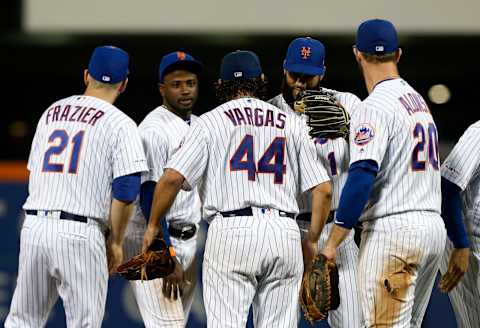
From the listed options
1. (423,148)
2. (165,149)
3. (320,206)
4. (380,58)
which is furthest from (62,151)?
(423,148)

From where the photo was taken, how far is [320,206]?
547 cm

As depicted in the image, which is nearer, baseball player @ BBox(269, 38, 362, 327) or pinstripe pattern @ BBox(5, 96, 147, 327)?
pinstripe pattern @ BBox(5, 96, 147, 327)

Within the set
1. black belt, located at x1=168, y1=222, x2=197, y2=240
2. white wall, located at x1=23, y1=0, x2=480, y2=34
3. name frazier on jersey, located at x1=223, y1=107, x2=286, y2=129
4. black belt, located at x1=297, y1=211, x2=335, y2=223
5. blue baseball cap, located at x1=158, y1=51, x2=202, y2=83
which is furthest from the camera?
white wall, located at x1=23, y1=0, x2=480, y2=34

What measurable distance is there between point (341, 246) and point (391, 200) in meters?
0.75

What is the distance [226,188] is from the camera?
5266mm

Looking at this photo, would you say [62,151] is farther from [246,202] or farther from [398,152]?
[398,152]

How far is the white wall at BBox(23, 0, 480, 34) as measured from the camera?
32.1ft

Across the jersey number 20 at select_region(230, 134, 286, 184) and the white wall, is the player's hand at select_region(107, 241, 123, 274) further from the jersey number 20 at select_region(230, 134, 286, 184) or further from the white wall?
the white wall

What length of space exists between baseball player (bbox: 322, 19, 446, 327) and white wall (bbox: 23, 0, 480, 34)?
4.64 meters

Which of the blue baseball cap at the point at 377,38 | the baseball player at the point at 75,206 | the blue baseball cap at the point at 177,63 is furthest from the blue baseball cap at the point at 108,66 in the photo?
the blue baseball cap at the point at 377,38

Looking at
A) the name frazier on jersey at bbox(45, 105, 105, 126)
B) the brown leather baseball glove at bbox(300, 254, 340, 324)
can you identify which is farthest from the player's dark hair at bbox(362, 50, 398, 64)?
the name frazier on jersey at bbox(45, 105, 105, 126)

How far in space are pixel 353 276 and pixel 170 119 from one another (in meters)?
1.33

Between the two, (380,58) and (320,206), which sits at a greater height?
(380,58)

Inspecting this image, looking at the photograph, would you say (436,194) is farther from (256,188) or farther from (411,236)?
(256,188)
